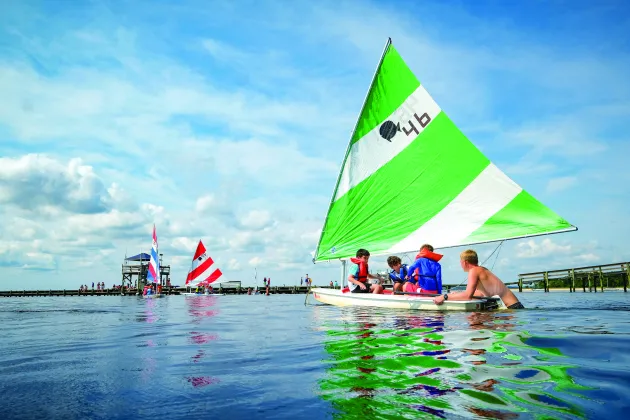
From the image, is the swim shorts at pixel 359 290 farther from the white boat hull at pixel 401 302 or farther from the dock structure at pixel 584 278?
the dock structure at pixel 584 278

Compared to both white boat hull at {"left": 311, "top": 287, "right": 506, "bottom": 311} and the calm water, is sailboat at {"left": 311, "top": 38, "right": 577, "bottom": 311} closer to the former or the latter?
white boat hull at {"left": 311, "top": 287, "right": 506, "bottom": 311}

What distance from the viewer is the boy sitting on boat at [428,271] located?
1293 centimetres

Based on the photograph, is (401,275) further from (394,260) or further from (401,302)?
(401,302)

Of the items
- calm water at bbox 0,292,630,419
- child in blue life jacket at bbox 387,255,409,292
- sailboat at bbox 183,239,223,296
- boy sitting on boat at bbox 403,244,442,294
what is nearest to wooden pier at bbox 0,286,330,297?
sailboat at bbox 183,239,223,296

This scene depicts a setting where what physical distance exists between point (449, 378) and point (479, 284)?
779 cm

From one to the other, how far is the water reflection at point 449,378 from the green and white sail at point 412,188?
8526 millimetres

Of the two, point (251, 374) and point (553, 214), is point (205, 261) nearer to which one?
point (553, 214)

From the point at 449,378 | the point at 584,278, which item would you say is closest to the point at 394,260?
the point at 449,378

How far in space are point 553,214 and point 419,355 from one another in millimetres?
10328

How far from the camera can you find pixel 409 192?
15.5 metres

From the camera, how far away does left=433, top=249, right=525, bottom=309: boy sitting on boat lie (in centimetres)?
1018

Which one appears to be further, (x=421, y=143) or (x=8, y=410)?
(x=421, y=143)

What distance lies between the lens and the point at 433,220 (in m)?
15.1

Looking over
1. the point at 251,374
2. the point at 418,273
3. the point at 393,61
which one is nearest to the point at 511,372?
the point at 251,374
